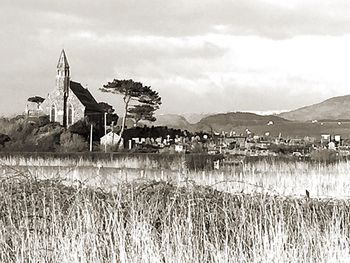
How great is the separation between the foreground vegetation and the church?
158 ft

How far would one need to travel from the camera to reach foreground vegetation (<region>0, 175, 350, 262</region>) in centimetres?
686

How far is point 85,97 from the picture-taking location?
62719 millimetres

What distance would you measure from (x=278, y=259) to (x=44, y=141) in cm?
4179

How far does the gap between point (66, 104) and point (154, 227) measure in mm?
51670

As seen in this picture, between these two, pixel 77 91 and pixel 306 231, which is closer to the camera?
pixel 306 231

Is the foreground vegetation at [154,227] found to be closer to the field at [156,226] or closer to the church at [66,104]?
the field at [156,226]

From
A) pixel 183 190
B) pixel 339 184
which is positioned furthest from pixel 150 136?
pixel 183 190

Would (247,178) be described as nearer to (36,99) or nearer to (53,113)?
(53,113)

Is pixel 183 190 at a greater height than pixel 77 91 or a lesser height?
lesser

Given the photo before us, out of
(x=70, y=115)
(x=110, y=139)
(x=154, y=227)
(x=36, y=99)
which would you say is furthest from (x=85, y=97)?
(x=154, y=227)

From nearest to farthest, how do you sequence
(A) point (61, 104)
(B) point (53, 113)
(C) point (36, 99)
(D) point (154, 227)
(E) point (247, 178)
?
(D) point (154, 227)
(E) point (247, 178)
(A) point (61, 104)
(B) point (53, 113)
(C) point (36, 99)

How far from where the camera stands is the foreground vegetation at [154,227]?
6.86 meters

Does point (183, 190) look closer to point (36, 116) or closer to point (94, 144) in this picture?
point (94, 144)

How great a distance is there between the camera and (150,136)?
57.3m
